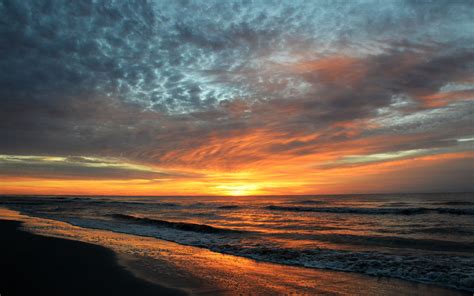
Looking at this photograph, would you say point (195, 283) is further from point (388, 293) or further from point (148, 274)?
point (388, 293)

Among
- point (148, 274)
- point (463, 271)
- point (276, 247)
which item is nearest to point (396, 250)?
point (463, 271)

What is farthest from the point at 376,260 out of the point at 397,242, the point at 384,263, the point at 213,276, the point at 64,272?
the point at 64,272

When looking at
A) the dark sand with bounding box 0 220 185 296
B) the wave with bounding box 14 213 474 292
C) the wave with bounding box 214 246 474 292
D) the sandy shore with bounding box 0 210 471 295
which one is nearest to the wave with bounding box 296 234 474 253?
the wave with bounding box 14 213 474 292

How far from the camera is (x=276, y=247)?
14188mm

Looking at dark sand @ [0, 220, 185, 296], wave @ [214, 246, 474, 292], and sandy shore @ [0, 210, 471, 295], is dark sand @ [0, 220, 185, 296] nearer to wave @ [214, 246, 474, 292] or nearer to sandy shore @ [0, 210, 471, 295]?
sandy shore @ [0, 210, 471, 295]

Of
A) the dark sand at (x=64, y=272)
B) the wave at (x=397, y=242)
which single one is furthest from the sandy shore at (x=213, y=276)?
the wave at (x=397, y=242)

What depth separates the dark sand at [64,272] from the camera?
7.36 meters

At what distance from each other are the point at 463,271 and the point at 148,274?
996cm

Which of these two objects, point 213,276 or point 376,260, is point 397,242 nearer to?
point 376,260

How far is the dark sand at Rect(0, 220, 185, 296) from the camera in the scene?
24.2 ft

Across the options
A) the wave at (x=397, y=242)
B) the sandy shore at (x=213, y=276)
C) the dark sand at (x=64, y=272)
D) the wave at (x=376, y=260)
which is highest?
the dark sand at (x=64, y=272)

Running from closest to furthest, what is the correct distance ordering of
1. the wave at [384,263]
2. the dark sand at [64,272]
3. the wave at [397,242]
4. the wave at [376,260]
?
1. the dark sand at [64,272]
2. the wave at [384,263]
3. the wave at [376,260]
4. the wave at [397,242]

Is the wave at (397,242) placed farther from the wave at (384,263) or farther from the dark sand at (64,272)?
the dark sand at (64,272)

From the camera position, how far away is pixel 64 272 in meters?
9.04
